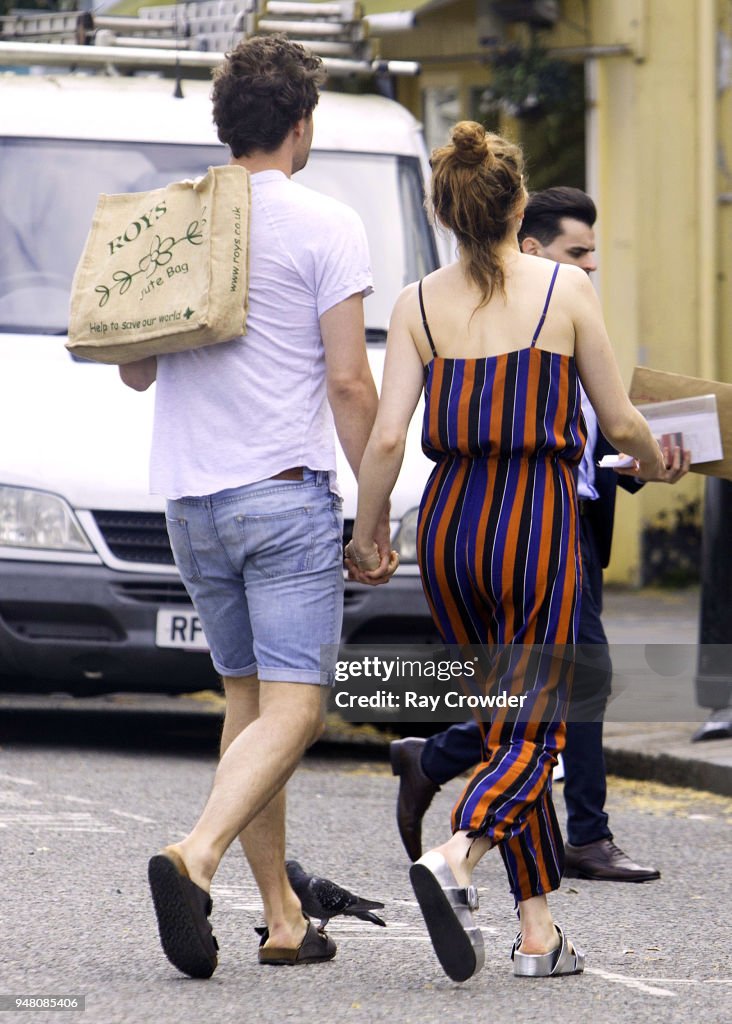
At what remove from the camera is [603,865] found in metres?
5.99

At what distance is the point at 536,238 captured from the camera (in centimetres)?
618

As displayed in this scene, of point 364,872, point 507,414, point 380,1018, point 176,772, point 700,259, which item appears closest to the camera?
point 380,1018

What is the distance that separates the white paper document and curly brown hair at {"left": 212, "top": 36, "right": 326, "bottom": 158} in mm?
1443

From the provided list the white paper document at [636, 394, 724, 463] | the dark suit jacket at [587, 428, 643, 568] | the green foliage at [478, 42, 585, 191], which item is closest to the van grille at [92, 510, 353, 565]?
the dark suit jacket at [587, 428, 643, 568]

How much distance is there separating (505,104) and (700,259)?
1842 millimetres

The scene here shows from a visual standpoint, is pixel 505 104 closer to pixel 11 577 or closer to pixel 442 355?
A: pixel 11 577

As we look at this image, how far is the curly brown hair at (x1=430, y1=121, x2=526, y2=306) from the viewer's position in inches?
179

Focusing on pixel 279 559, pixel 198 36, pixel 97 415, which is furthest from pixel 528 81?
pixel 279 559

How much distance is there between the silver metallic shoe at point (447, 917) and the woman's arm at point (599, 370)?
102cm

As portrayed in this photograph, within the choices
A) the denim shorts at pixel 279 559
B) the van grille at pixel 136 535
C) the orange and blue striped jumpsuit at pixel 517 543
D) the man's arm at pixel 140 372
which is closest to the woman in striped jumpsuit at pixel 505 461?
the orange and blue striped jumpsuit at pixel 517 543

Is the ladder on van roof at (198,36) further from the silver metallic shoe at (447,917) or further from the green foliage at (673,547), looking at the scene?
the silver metallic shoe at (447,917)

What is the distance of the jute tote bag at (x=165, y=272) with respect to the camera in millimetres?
4426

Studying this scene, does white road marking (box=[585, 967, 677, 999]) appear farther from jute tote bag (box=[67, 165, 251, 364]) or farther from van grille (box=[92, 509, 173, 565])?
van grille (box=[92, 509, 173, 565])

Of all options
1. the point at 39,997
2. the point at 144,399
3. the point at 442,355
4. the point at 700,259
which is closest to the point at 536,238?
the point at 442,355
